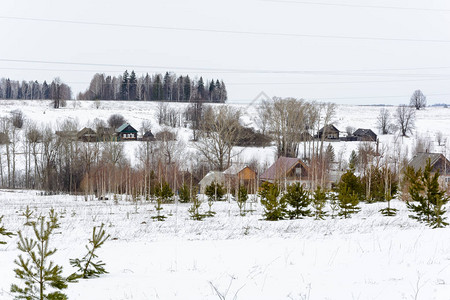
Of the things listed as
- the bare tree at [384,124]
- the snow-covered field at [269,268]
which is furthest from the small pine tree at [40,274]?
the bare tree at [384,124]

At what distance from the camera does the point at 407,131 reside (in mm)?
99688

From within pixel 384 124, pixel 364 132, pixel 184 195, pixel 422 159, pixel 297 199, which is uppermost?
pixel 384 124

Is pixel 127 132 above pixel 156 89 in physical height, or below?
below

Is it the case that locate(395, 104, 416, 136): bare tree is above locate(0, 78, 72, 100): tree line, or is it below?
below

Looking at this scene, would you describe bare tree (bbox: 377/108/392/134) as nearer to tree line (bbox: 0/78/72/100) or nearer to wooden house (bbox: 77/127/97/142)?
wooden house (bbox: 77/127/97/142)

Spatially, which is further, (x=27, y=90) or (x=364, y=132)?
(x=27, y=90)

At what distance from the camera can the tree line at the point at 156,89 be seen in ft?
459

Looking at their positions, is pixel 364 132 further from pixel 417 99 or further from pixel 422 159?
pixel 417 99

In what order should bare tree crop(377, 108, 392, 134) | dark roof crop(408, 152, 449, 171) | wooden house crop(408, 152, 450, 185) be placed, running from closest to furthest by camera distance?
dark roof crop(408, 152, 449, 171) < wooden house crop(408, 152, 450, 185) < bare tree crop(377, 108, 392, 134)

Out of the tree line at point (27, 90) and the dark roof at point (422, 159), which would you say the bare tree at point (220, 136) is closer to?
the dark roof at point (422, 159)

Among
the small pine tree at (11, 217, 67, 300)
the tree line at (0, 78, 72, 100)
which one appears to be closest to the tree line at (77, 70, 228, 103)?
the tree line at (0, 78, 72, 100)

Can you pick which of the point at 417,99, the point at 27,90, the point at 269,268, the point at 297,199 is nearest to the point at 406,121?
the point at 417,99

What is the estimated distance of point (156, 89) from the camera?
458ft

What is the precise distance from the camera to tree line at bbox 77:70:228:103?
140m
